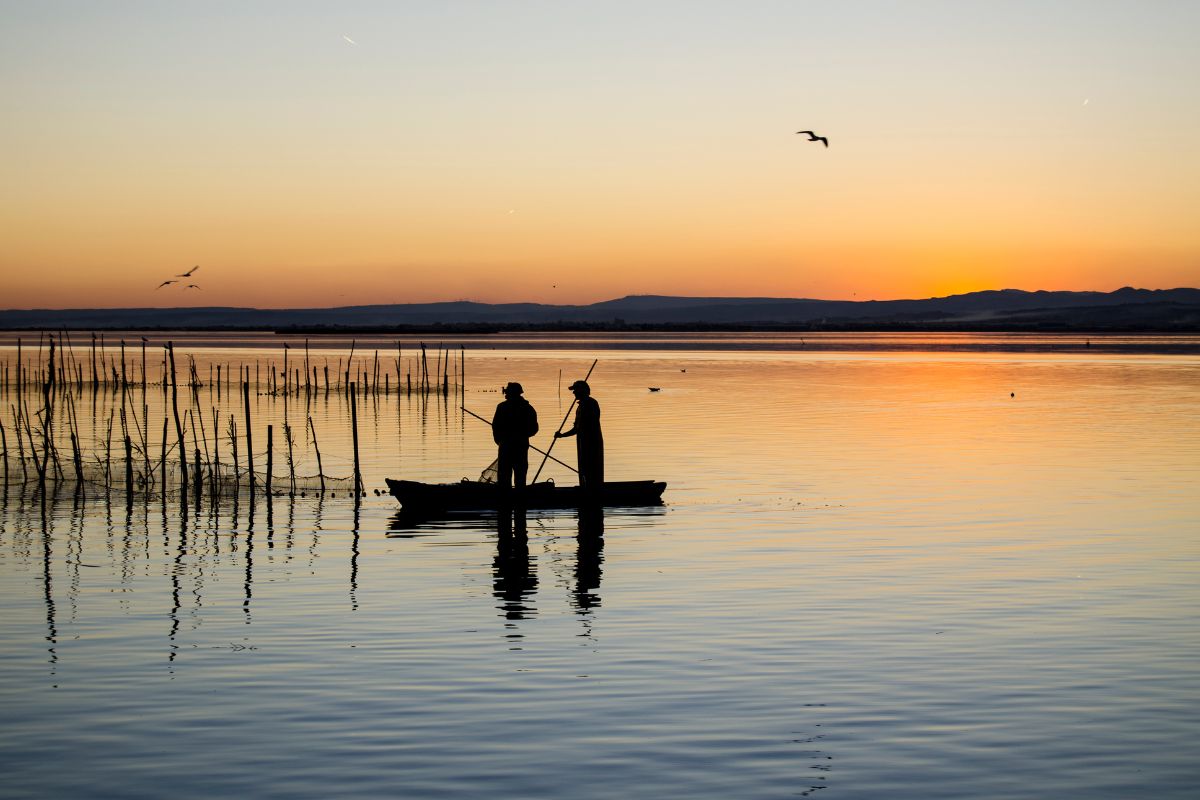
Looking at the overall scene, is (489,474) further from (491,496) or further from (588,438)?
(588,438)

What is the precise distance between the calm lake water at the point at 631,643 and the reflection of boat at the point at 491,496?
51 cm

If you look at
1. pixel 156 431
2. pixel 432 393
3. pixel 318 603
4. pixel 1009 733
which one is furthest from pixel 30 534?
pixel 432 393

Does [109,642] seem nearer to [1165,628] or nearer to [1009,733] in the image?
[1009,733]

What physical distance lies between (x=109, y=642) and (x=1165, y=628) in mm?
10832

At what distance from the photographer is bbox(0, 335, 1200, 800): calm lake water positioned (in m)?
9.68

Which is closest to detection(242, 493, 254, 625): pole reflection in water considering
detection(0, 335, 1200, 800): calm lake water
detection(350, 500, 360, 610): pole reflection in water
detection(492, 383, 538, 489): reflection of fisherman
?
detection(0, 335, 1200, 800): calm lake water

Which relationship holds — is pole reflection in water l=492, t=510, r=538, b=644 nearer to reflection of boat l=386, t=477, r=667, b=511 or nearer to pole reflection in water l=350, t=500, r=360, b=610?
reflection of boat l=386, t=477, r=667, b=511

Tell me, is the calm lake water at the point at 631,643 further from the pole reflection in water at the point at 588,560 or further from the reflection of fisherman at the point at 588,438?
the reflection of fisherman at the point at 588,438

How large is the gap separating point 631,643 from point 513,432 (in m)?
10.0

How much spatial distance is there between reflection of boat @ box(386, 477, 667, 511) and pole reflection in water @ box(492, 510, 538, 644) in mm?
404

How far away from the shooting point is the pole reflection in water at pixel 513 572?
15.8m

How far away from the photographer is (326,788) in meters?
9.16

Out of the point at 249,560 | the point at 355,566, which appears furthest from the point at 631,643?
the point at 249,560

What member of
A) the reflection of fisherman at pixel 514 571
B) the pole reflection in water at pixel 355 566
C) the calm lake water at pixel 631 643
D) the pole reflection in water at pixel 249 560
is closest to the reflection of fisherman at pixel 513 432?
the reflection of fisherman at pixel 514 571
